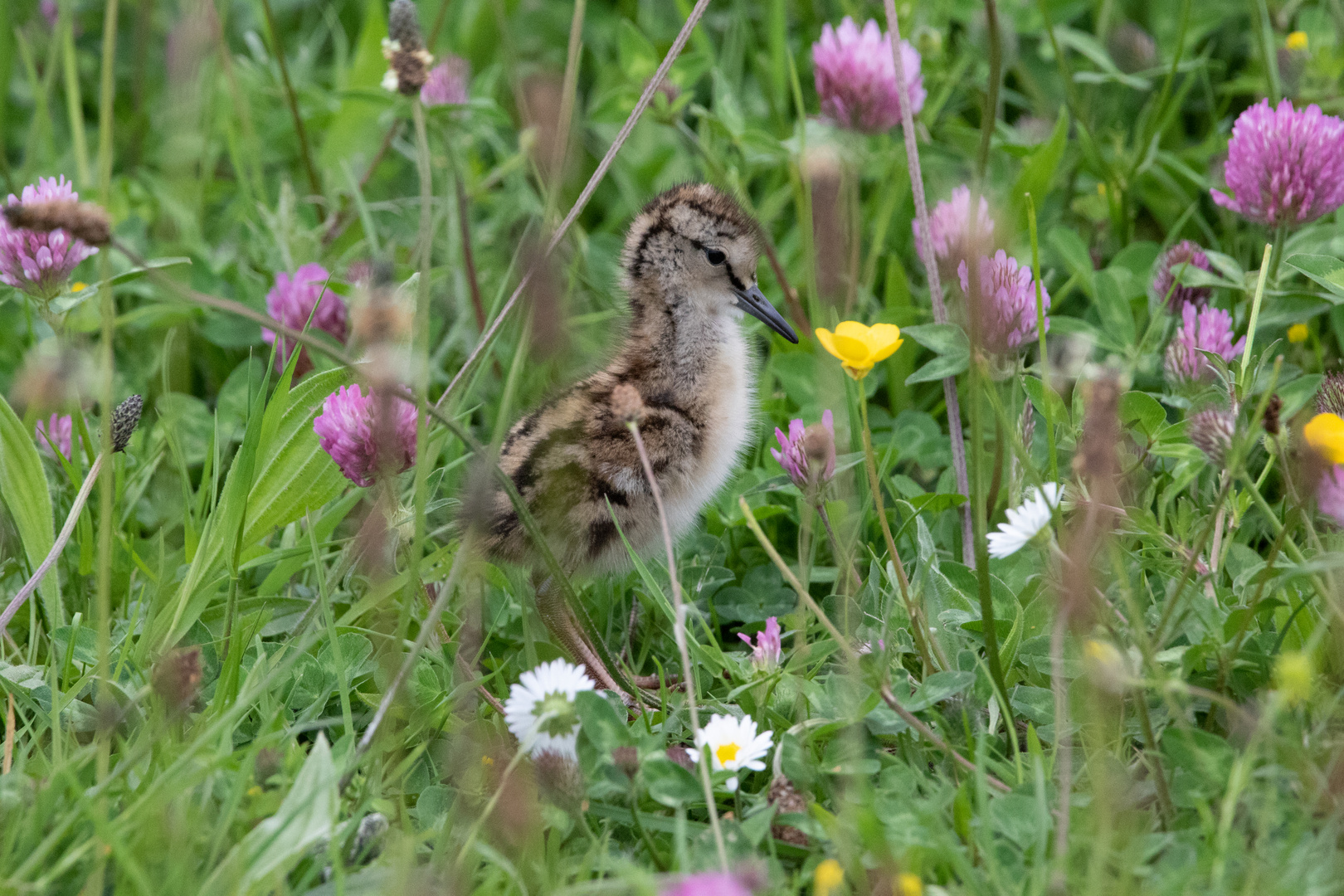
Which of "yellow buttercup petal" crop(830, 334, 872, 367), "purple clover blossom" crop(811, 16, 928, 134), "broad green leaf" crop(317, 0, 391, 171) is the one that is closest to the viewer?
"yellow buttercup petal" crop(830, 334, 872, 367)

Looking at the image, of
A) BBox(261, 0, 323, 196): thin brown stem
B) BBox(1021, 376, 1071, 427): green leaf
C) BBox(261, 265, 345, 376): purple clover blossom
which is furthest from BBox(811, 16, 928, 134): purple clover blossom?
BBox(261, 0, 323, 196): thin brown stem

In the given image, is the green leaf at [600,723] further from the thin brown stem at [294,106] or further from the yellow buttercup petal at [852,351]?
the thin brown stem at [294,106]

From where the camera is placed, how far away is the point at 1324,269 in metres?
2.91

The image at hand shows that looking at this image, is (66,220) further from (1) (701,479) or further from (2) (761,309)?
(2) (761,309)

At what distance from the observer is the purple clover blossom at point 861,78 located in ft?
11.4

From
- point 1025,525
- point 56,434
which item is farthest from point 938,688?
point 56,434

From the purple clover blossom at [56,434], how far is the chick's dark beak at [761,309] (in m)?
1.66

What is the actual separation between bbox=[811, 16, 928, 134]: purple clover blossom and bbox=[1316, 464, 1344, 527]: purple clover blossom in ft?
5.74

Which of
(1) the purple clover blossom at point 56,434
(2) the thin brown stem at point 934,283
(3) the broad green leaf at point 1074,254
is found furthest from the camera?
(3) the broad green leaf at point 1074,254

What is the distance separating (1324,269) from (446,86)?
259 centimetres

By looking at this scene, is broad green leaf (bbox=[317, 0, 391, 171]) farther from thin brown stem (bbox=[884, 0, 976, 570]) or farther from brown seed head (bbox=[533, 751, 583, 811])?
brown seed head (bbox=[533, 751, 583, 811])

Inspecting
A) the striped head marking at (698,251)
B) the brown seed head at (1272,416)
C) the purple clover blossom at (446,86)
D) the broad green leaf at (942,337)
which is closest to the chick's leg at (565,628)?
the striped head marking at (698,251)

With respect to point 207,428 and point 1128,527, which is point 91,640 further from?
point 1128,527

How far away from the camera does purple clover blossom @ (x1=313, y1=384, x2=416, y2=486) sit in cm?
260
